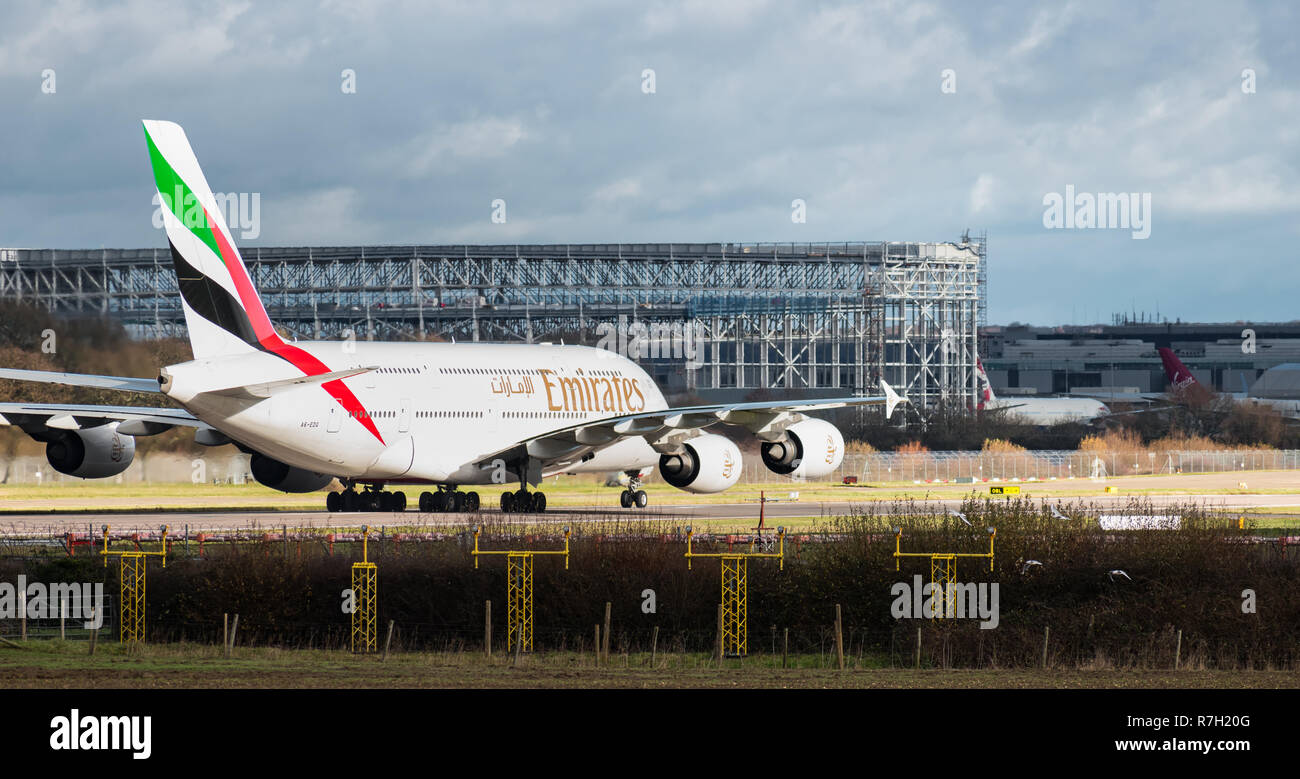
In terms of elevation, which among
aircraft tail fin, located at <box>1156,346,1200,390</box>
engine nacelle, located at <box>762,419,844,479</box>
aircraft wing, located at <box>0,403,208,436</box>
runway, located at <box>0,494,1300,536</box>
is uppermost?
aircraft tail fin, located at <box>1156,346,1200,390</box>

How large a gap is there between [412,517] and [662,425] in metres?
7.76

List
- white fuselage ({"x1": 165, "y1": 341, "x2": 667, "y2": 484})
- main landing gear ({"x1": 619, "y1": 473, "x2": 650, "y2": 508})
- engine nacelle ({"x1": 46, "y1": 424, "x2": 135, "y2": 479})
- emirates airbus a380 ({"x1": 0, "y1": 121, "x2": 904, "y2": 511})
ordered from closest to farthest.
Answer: emirates airbus a380 ({"x1": 0, "y1": 121, "x2": 904, "y2": 511}), white fuselage ({"x1": 165, "y1": 341, "x2": 667, "y2": 484}), engine nacelle ({"x1": 46, "y1": 424, "x2": 135, "y2": 479}), main landing gear ({"x1": 619, "y1": 473, "x2": 650, "y2": 508})

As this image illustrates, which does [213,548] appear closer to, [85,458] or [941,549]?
[85,458]

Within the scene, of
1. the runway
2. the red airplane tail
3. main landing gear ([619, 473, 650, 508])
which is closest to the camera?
the runway

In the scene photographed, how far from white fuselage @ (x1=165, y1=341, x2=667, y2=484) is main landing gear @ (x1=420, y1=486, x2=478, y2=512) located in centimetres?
68

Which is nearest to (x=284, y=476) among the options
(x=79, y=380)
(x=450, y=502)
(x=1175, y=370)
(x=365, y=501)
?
(x=365, y=501)

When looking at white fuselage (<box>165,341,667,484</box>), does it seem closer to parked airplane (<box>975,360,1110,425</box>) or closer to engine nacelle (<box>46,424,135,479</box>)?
engine nacelle (<box>46,424,135,479</box>)

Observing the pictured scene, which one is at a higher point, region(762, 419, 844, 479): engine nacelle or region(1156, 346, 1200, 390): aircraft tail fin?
region(1156, 346, 1200, 390): aircraft tail fin

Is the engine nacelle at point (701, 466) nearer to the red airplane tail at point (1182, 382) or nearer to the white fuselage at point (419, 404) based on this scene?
the white fuselage at point (419, 404)

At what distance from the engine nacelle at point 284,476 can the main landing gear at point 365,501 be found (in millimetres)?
880


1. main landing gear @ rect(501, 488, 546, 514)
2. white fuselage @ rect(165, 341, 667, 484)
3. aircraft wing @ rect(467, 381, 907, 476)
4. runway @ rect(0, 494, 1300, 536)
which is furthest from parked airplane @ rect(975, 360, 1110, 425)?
main landing gear @ rect(501, 488, 546, 514)

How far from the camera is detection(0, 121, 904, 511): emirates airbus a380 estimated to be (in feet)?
131
